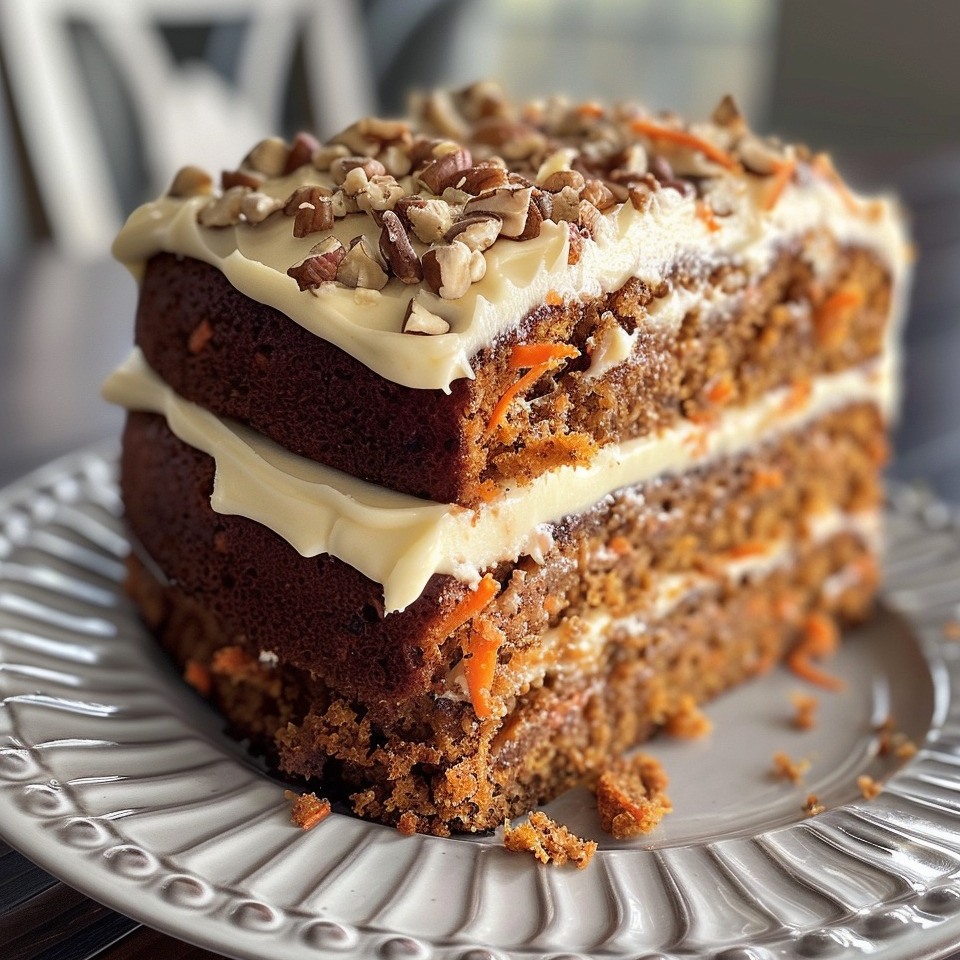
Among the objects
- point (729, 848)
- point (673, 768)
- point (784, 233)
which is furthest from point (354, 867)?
point (784, 233)

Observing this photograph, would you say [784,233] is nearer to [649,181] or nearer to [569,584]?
[649,181]

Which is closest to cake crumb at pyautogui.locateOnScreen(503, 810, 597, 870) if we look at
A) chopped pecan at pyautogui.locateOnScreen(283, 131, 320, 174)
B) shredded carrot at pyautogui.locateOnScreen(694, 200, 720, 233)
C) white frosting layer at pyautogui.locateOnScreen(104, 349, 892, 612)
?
white frosting layer at pyautogui.locateOnScreen(104, 349, 892, 612)

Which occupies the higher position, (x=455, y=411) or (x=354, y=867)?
(x=455, y=411)

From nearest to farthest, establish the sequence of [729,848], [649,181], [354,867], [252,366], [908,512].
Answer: [354,867] < [729,848] < [252,366] < [649,181] < [908,512]

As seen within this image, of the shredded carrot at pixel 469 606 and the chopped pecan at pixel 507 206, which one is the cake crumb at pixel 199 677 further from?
the chopped pecan at pixel 507 206

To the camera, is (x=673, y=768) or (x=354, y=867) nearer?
(x=354, y=867)

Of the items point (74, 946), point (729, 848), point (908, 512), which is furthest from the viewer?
point (908, 512)
